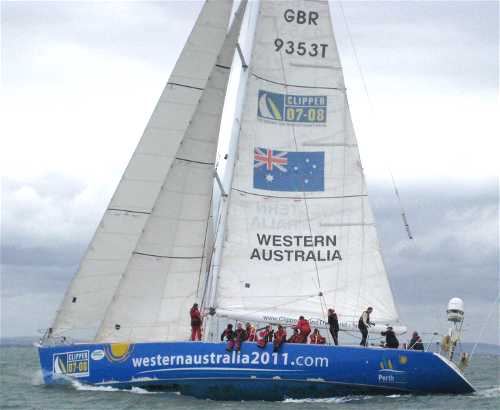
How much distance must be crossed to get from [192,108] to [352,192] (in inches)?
173

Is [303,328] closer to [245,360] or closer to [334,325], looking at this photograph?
[334,325]

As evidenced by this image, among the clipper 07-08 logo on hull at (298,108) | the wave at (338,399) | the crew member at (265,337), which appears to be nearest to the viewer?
the crew member at (265,337)

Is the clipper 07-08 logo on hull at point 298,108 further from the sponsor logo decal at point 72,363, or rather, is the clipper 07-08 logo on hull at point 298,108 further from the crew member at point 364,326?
the sponsor logo decal at point 72,363

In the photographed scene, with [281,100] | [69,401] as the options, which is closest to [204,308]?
[69,401]

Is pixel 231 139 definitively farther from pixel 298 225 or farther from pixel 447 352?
pixel 447 352

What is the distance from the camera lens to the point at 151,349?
22.8 meters

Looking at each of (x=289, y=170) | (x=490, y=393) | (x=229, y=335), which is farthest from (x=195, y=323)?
(x=490, y=393)

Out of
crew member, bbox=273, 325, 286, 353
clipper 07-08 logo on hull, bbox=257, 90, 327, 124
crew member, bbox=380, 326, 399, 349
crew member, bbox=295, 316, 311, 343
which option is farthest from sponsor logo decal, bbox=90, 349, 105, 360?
clipper 07-08 logo on hull, bbox=257, 90, 327, 124

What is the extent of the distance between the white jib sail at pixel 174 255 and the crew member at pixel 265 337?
7.10 ft

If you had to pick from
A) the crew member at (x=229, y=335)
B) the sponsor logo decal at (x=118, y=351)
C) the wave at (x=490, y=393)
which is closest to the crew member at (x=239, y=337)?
the crew member at (x=229, y=335)

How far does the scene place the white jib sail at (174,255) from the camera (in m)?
24.0

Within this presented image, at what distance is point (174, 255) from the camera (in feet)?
79.9

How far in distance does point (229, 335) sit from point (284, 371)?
140 cm

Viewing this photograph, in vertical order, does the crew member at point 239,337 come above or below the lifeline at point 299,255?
below
